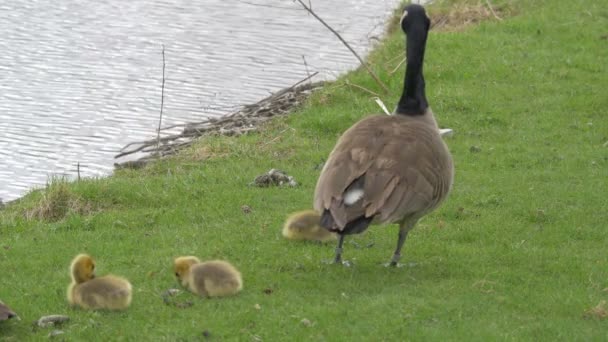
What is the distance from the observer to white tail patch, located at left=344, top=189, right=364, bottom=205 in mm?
7977

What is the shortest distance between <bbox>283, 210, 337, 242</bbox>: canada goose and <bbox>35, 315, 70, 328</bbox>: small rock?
2.75 metres

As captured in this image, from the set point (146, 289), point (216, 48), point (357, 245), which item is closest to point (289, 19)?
point (216, 48)

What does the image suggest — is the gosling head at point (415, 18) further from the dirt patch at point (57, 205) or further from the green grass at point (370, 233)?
the dirt patch at point (57, 205)

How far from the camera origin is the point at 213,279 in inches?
314

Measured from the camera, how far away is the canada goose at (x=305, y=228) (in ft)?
31.7

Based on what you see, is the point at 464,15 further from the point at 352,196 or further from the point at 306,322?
the point at 306,322

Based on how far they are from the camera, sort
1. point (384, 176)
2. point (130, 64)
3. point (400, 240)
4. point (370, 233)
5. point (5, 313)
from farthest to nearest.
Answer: point (130, 64), point (370, 233), point (400, 240), point (384, 176), point (5, 313)

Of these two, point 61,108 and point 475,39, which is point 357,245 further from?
point 475,39

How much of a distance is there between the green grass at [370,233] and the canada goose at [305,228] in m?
0.12

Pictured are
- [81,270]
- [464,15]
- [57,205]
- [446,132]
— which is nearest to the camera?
[81,270]

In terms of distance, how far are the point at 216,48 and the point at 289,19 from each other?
10.9 ft

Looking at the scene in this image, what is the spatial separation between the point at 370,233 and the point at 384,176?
7.47 ft

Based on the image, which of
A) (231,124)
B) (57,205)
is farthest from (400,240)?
(231,124)

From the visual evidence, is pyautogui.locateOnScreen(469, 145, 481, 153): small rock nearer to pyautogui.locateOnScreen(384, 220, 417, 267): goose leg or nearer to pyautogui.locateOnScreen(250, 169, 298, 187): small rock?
pyautogui.locateOnScreen(250, 169, 298, 187): small rock
